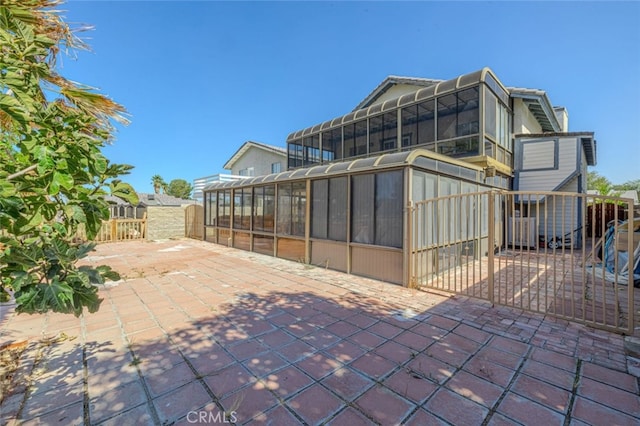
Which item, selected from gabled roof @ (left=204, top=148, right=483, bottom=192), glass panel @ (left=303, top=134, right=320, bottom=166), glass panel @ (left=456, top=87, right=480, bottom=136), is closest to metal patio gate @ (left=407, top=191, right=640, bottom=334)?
gabled roof @ (left=204, top=148, right=483, bottom=192)

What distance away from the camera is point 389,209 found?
5.89m

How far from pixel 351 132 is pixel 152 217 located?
10601 mm

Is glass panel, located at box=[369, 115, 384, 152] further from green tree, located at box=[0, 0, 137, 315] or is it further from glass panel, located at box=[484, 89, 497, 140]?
green tree, located at box=[0, 0, 137, 315]

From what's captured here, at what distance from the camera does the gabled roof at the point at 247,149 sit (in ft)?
60.4

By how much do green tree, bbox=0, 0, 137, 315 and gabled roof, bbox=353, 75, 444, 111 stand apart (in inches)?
547

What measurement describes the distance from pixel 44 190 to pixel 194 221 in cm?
1390

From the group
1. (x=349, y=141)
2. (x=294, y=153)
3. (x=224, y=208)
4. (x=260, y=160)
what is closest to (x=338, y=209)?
(x=224, y=208)

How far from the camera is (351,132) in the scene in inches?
513

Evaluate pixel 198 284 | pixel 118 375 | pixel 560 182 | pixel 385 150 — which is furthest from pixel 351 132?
pixel 118 375

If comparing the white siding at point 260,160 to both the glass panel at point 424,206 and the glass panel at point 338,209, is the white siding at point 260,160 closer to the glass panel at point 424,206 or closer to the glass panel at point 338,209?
the glass panel at point 338,209

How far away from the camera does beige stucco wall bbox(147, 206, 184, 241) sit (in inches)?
526

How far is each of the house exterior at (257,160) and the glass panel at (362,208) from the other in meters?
12.2

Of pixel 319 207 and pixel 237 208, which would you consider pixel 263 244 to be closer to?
pixel 237 208

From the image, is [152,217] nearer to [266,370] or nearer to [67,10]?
[67,10]
